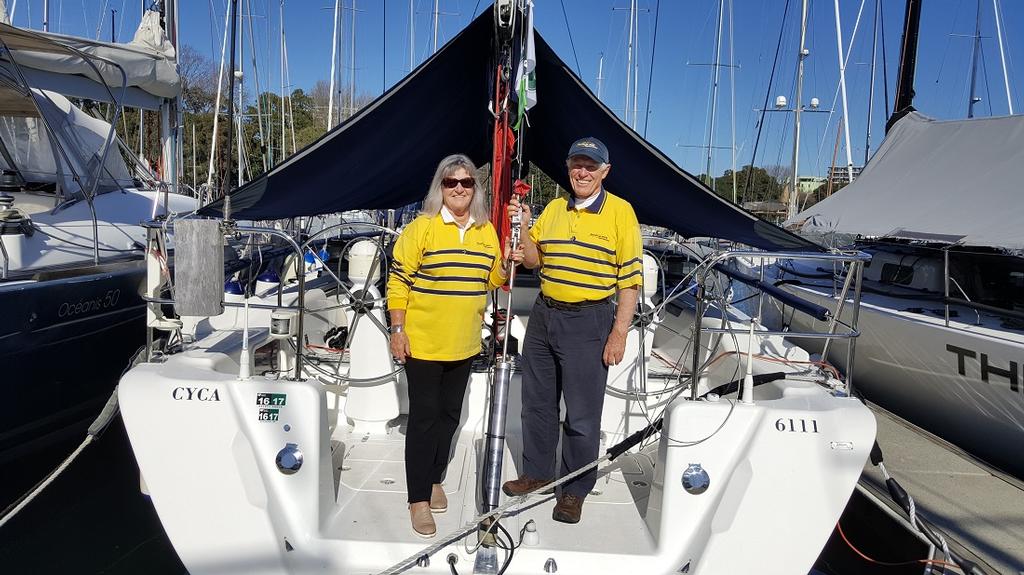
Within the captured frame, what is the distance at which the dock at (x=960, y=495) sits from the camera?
4.07 meters

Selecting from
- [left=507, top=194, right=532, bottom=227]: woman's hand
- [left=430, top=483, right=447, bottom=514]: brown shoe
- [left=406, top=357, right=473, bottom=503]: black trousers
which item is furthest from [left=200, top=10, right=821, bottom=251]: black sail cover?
[left=430, top=483, right=447, bottom=514]: brown shoe

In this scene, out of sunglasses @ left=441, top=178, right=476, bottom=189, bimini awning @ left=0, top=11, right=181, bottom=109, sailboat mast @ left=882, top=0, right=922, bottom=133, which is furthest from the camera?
sailboat mast @ left=882, top=0, right=922, bottom=133

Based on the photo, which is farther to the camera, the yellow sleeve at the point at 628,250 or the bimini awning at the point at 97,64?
the bimini awning at the point at 97,64

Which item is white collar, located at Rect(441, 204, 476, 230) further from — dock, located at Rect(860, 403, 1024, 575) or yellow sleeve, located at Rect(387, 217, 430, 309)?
dock, located at Rect(860, 403, 1024, 575)

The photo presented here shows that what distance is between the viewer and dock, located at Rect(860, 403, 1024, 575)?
4.07 m

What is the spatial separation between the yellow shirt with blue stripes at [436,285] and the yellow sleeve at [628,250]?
622 mm

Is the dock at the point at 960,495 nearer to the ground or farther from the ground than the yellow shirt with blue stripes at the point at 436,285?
nearer to the ground

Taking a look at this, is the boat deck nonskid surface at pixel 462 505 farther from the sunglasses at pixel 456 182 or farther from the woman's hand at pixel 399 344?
the sunglasses at pixel 456 182

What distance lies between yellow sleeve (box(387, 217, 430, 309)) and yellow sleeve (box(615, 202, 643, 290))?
84 cm

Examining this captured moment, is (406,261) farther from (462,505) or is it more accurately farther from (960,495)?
(960,495)

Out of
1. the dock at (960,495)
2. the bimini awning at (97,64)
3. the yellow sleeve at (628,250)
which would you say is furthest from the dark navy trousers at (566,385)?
the bimini awning at (97,64)

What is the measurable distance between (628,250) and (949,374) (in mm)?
5133

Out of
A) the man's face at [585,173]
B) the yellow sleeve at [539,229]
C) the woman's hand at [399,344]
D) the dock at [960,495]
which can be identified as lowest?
the dock at [960,495]

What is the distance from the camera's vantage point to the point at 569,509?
317cm
